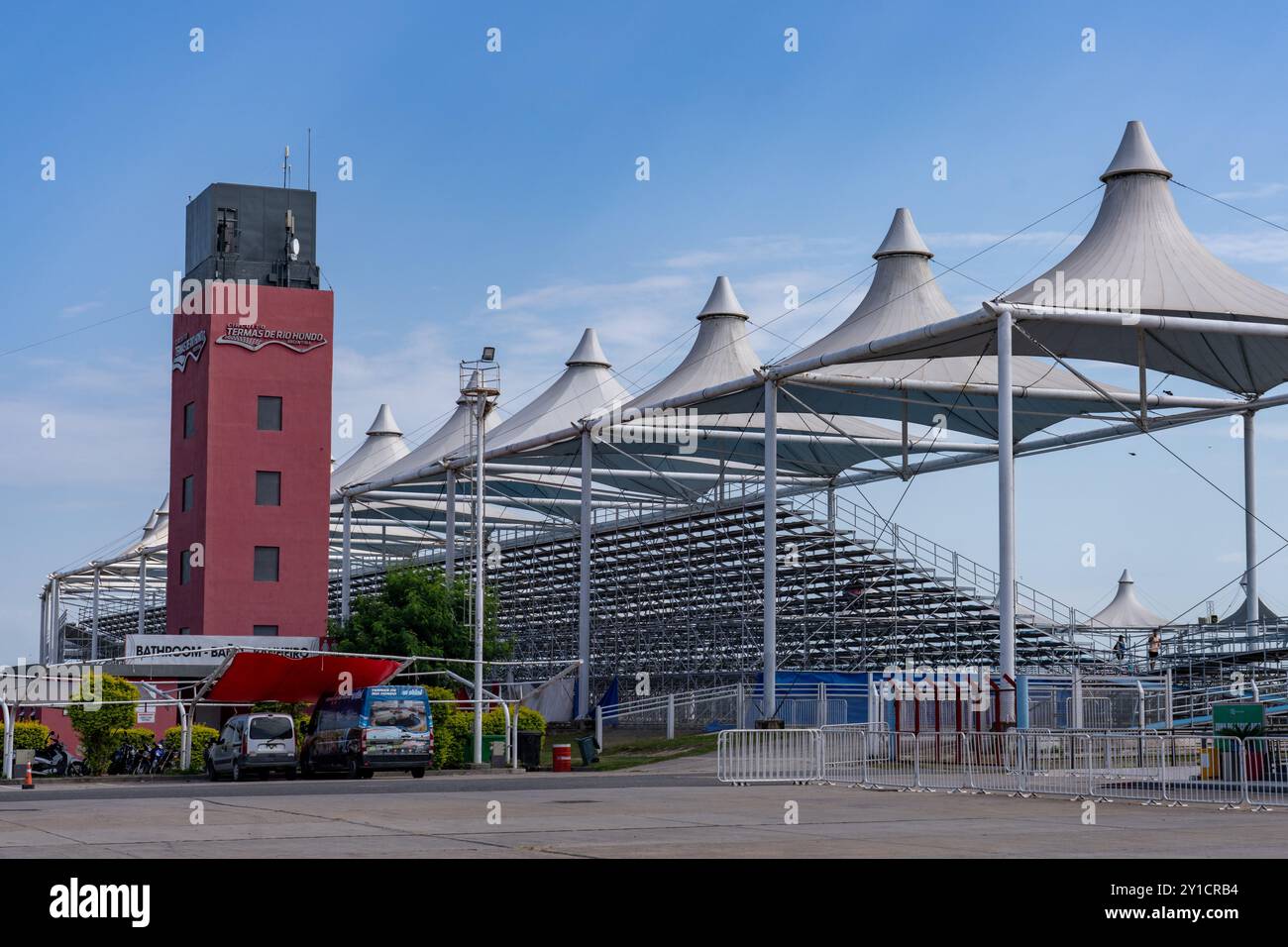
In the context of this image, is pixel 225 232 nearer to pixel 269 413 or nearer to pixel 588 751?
pixel 269 413

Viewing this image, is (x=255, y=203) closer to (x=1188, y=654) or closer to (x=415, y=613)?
(x=415, y=613)

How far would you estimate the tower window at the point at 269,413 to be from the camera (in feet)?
183

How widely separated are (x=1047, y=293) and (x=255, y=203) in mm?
32947

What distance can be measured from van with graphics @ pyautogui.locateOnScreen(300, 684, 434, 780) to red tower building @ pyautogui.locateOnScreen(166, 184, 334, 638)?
844 inches

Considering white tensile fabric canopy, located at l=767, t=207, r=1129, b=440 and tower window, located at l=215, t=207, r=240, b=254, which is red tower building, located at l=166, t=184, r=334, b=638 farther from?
white tensile fabric canopy, located at l=767, t=207, r=1129, b=440

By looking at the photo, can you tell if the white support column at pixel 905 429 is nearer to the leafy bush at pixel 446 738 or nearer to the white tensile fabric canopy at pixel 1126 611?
the leafy bush at pixel 446 738

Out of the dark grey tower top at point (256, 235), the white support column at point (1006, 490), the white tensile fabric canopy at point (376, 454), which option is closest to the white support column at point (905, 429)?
the white support column at point (1006, 490)

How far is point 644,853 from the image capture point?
1459 cm

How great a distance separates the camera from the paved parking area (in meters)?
15.1

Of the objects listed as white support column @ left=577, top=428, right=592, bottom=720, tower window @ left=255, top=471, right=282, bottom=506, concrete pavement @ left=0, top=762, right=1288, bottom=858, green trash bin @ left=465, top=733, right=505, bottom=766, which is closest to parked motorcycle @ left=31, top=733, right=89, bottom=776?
green trash bin @ left=465, top=733, right=505, bottom=766

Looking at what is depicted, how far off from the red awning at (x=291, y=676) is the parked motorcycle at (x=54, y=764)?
3165 mm

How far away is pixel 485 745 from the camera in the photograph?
40844 mm

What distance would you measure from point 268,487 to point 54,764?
1975cm
